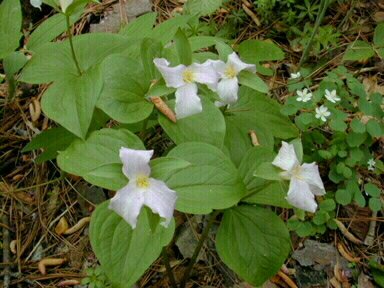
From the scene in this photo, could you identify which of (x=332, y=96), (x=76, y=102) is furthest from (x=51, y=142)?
(x=332, y=96)

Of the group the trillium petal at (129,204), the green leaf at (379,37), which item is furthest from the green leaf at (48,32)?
the green leaf at (379,37)

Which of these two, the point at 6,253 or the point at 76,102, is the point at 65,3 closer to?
the point at 76,102


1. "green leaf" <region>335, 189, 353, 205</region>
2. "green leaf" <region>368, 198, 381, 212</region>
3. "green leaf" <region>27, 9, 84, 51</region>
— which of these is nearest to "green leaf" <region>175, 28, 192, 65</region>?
"green leaf" <region>27, 9, 84, 51</region>

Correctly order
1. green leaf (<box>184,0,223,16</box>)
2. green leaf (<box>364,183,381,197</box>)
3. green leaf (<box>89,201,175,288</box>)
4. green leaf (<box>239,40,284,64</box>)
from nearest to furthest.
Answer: green leaf (<box>89,201,175,288</box>) < green leaf (<box>364,183,381,197</box>) < green leaf (<box>239,40,284,64</box>) < green leaf (<box>184,0,223,16</box>)

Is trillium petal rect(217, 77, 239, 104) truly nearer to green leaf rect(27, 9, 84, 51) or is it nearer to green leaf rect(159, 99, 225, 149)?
green leaf rect(159, 99, 225, 149)

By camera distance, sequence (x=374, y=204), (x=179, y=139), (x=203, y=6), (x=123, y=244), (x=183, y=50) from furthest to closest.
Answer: (x=203, y=6) < (x=374, y=204) < (x=179, y=139) < (x=183, y=50) < (x=123, y=244)

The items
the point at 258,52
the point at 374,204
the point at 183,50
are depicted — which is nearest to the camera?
the point at 183,50
